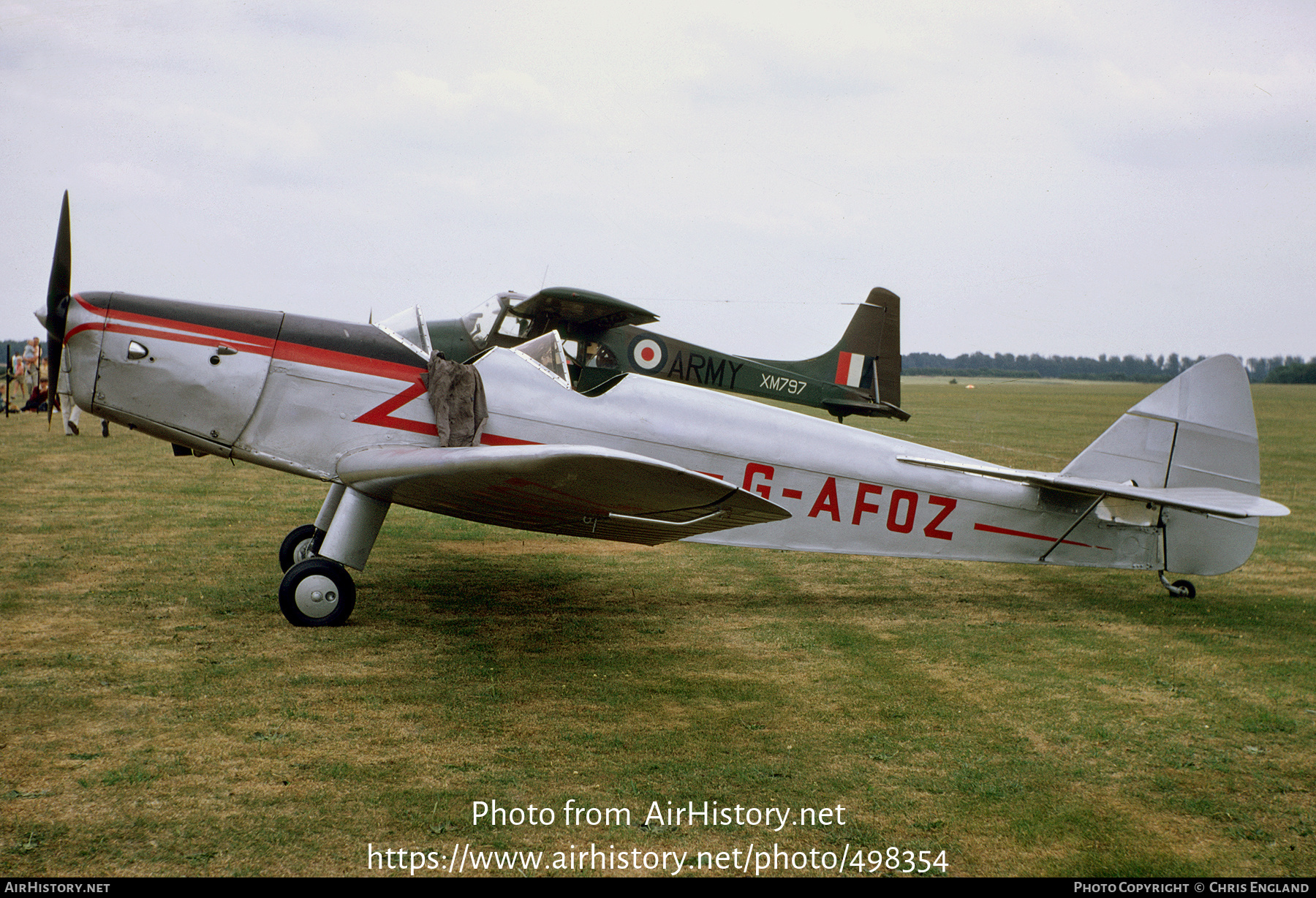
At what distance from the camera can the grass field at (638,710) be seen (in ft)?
9.94

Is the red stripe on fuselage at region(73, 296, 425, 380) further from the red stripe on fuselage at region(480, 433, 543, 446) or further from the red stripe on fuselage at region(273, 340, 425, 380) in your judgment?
the red stripe on fuselage at region(480, 433, 543, 446)

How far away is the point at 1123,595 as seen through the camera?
6895mm

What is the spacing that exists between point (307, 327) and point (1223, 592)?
7052 millimetres

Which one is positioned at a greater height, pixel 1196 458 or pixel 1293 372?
pixel 1293 372

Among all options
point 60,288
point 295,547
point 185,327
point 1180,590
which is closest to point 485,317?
point 295,547

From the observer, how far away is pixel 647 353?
1198 centimetres

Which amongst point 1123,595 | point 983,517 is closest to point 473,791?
point 983,517

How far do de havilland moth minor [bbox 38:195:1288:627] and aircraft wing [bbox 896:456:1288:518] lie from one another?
0.06 ft

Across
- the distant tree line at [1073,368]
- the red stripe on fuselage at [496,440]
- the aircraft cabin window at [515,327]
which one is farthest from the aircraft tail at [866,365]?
the distant tree line at [1073,368]

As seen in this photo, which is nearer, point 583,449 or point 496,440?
point 583,449

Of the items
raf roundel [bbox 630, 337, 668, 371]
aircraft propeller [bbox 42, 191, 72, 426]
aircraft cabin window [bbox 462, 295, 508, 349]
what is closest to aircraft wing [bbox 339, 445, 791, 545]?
aircraft propeller [bbox 42, 191, 72, 426]

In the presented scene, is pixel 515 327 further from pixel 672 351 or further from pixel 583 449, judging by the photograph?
pixel 583 449

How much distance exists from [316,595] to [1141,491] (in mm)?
5384
